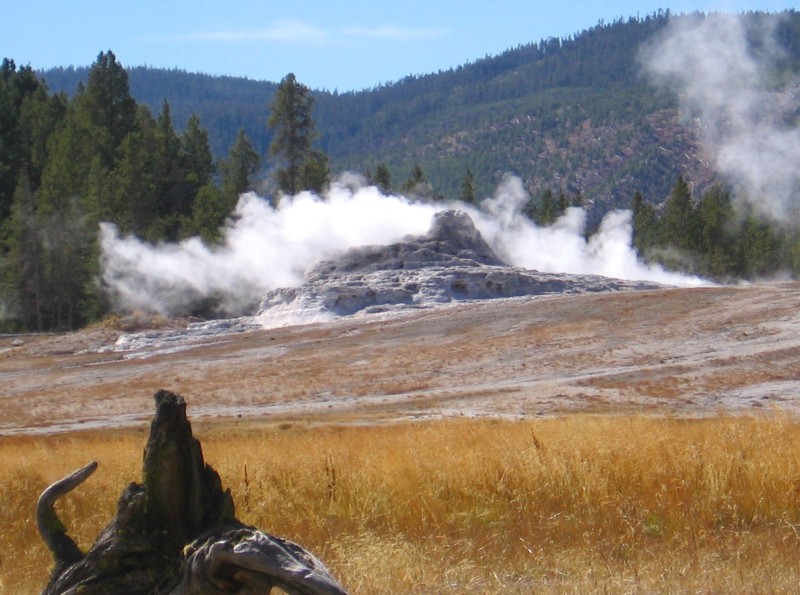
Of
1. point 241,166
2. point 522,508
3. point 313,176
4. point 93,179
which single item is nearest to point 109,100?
point 241,166

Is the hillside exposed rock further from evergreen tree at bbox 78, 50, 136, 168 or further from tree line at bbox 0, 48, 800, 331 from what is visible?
evergreen tree at bbox 78, 50, 136, 168

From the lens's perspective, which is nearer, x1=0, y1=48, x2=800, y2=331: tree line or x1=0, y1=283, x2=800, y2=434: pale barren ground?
x1=0, y1=283, x2=800, y2=434: pale barren ground

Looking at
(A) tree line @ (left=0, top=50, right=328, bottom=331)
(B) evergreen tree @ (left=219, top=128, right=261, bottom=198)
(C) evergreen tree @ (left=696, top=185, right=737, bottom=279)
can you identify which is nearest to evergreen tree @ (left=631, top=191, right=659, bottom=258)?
(C) evergreen tree @ (left=696, top=185, right=737, bottom=279)

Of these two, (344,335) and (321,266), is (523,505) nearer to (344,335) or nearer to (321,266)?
(344,335)

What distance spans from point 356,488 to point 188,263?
44570 mm

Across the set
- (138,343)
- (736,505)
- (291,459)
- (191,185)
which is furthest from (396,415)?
(191,185)

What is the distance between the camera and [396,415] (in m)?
25.2

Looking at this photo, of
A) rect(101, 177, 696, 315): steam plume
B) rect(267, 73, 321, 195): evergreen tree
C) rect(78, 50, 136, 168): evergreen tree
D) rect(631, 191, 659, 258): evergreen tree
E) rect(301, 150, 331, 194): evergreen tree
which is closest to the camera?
rect(101, 177, 696, 315): steam plume

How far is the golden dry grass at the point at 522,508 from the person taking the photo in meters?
7.86

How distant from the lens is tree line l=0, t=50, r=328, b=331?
6394 centimetres

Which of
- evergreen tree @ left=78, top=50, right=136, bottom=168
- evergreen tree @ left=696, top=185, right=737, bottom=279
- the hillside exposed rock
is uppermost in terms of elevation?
evergreen tree @ left=78, top=50, right=136, bottom=168

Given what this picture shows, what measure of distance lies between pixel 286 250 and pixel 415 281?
8.30m

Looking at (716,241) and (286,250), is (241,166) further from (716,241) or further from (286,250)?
(716,241)

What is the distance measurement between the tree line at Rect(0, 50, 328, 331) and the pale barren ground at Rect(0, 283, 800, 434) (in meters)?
21.8
